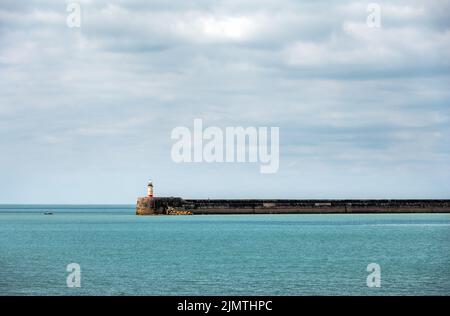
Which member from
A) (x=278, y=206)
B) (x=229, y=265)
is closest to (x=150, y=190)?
(x=278, y=206)

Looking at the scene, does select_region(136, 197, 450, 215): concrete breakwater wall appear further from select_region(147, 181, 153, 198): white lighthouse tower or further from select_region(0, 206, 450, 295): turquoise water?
select_region(0, 206, 450, 295): turquoise water

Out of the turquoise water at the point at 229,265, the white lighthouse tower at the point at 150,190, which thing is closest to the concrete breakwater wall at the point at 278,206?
the white lighthouse tower at the point at 150,190

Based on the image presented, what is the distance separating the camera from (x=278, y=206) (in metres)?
108

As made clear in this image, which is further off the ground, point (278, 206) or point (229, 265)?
point (278, 206)

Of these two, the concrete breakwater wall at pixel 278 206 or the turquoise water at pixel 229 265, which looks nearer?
the turquoise water at pixel 229 265

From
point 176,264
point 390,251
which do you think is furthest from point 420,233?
point 176,264

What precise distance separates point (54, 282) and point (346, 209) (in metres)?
77.6

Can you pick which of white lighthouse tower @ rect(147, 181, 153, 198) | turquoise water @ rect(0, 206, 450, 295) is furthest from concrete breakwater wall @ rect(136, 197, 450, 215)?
turquoise water @ rect(0, 206, 450, 295)

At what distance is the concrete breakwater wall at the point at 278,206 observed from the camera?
10525cm

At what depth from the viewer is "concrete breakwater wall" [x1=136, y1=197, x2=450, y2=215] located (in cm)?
10525

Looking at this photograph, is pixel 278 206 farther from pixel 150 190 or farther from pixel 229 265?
pixel 229 265

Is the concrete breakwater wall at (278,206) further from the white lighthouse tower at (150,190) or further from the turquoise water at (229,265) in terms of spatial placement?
the turquoise water at (229,265)
